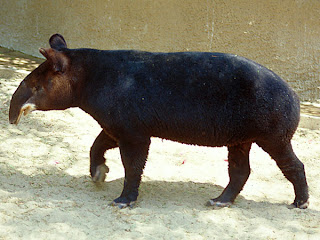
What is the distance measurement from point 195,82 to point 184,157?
6.52 feet

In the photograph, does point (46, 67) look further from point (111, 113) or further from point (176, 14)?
point (176, 14)

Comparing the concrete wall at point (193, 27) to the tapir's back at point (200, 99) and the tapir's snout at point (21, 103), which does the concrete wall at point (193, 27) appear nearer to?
the tapir's back at point (200, 99)

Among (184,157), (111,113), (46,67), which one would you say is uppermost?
(46,67)

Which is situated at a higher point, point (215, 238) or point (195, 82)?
point (195, 82)

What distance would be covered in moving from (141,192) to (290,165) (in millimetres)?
1560

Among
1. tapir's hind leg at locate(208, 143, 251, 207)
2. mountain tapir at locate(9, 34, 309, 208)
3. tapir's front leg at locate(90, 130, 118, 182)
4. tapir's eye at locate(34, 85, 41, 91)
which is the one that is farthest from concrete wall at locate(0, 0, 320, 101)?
tapir's eye at locate(34, 85, 41, 91)

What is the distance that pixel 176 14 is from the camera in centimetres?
923

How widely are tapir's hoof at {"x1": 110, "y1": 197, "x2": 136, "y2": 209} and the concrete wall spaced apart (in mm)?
4966

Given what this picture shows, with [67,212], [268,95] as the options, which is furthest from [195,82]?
[67,212]

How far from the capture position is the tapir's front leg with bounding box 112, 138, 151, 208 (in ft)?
14.9

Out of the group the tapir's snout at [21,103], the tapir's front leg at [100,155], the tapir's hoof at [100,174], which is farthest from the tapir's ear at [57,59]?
the tapir's hoof at [100,174]

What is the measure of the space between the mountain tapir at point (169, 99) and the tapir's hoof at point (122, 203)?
0.01 m

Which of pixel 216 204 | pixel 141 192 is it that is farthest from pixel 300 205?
pixel 141 192

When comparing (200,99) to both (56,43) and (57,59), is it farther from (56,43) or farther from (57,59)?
(56,43)
